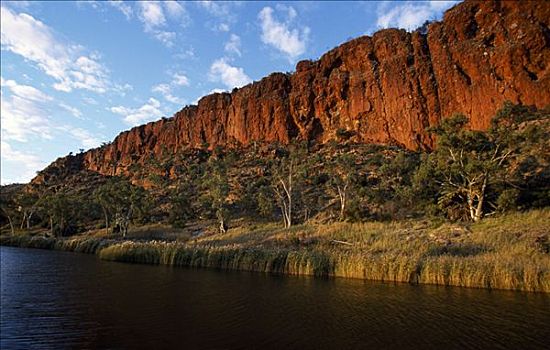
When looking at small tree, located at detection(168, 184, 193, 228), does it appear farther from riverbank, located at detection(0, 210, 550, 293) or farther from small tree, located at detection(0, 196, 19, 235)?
small tree, located at detection(0, 196, 19, 235)

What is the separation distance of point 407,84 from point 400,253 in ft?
179

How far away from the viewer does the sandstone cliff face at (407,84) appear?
5828 cm

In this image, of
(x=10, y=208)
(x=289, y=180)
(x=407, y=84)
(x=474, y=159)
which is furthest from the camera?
(x=407, y=84)

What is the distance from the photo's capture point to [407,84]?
68.1 m

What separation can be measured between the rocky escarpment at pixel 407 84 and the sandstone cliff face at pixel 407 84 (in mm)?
154

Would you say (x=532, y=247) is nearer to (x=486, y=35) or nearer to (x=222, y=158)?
(x=486, y=35)

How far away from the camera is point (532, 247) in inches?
753

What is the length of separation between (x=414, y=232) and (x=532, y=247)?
807 cm

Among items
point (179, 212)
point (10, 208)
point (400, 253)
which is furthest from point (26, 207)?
point (400, 253)

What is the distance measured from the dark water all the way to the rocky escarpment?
171 feet

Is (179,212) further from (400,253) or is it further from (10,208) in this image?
(400,253)

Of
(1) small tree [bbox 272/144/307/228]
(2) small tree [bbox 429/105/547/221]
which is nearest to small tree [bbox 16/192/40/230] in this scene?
(1) small tree [bbox 272/144/307/228]

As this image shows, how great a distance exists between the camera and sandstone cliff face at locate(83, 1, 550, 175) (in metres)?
58.3

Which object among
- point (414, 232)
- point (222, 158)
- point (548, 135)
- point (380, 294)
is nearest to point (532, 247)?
point (414, 232)
